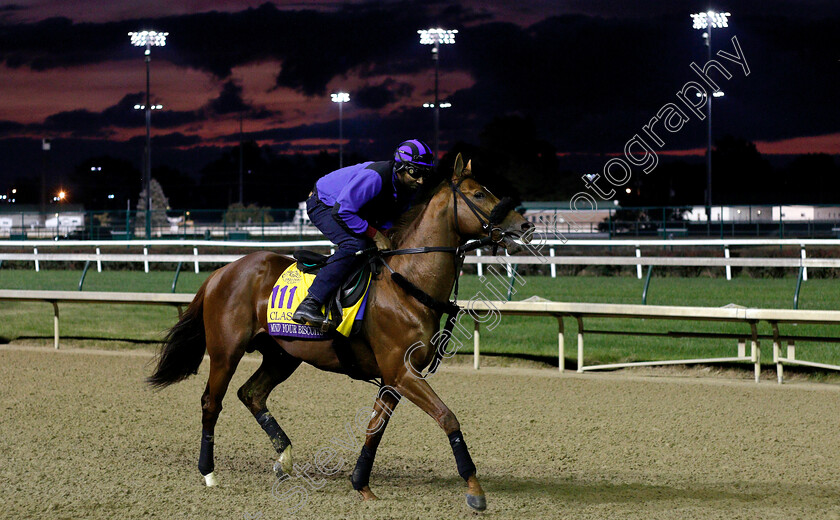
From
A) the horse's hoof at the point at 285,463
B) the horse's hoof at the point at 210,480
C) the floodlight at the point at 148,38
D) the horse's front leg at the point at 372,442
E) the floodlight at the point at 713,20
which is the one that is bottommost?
the horse's hoof at the point at 210,480

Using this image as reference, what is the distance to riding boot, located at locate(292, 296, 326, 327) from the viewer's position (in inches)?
183

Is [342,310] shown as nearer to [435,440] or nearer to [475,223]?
[475,223]

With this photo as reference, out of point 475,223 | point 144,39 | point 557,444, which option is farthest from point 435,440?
point 144,39

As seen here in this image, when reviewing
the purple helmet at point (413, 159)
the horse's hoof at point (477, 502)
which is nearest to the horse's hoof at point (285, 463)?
the horse's hoof at point (477, 502)

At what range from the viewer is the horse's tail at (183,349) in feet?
18.1

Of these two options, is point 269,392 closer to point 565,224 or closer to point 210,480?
point 210,480

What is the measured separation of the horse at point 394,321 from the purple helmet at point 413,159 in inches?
5.3

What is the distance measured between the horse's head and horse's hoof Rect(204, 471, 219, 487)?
6.43 feet

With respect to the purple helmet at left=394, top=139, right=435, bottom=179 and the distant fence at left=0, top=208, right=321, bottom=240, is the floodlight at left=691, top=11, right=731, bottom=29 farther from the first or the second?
the purple helmet at left=394, top=139, right=435, bottom=179

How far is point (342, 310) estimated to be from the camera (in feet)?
15.2

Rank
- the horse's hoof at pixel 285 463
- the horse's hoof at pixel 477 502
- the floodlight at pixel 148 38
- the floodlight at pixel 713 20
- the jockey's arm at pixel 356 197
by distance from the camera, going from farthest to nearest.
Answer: the floodlight at pixel 148 38 < the floodlight at pixel 713 20 < the horse's hoof at pixel 285 463 < the jockey's arm at pixel 356 197 < the horse's hoof at pixel 477 502

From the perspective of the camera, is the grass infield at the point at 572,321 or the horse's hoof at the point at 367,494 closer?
the horse's hoof at the point at 367,494

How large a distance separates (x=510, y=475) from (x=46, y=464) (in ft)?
9.23

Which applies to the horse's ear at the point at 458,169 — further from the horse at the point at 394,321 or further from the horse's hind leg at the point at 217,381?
the horse's hind leg at the point at 217,381
